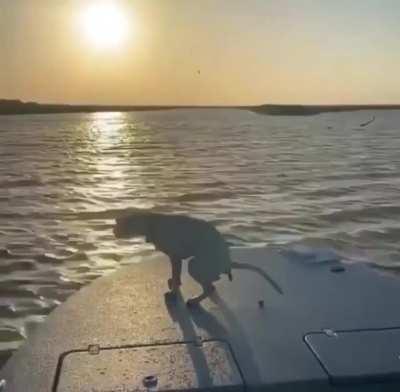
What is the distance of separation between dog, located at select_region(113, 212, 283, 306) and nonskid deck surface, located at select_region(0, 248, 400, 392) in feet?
0.99

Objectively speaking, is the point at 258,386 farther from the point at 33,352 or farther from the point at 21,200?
the point at 21,200

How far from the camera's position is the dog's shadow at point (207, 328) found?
13.0 feet

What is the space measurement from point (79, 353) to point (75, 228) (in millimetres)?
7415

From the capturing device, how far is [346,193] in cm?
1695

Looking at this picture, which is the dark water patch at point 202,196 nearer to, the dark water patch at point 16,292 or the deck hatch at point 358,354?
the dark water patch at point 16,292

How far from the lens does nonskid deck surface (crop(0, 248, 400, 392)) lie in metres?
3.82

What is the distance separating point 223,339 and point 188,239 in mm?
998

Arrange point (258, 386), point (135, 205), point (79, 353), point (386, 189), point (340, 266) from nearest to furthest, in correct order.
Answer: point (258, 386), point (79, 353), point (340, 266), point (135, 205), point (386, 189)

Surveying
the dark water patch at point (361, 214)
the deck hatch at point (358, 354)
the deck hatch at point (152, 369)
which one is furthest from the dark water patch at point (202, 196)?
the deck hatch at point (152, 369)

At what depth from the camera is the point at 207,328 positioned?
15.5ft

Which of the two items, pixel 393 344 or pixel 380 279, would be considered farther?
pixel 380 279

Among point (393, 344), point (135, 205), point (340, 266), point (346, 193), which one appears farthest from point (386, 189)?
point (393, 344)

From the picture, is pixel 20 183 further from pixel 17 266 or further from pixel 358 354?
pixel 358 354

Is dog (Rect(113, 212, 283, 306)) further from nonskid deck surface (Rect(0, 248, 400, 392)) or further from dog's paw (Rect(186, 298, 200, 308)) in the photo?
nonskid deck surface (Rect(0, 248, 400, 392))
